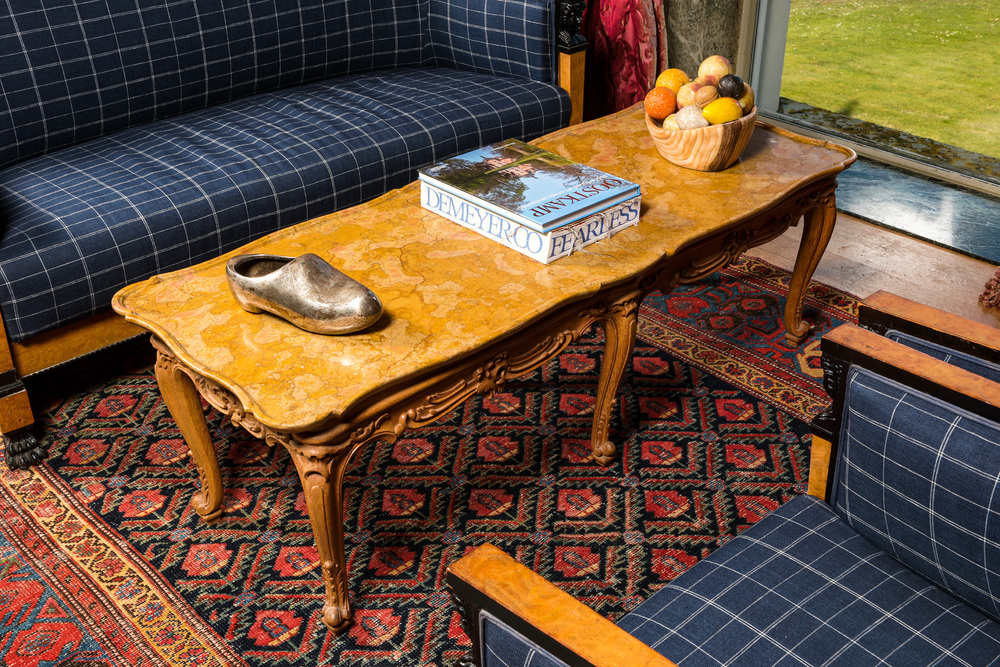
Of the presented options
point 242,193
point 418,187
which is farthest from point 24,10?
point 418,187

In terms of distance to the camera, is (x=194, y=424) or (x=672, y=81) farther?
(x=672, y=81)

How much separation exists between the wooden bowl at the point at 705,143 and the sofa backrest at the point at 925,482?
0.93 metres

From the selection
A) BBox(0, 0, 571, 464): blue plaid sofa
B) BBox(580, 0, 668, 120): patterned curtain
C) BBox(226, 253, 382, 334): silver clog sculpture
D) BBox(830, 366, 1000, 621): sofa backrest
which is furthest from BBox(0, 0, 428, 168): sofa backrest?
BBox(830, 366, 1000, 621): sofa backrest

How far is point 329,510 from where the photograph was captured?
5.24 feet

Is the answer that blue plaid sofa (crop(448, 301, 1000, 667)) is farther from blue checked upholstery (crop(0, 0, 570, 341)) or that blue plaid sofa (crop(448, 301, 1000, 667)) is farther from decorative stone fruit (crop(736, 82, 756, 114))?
blue checked upholstery (crop(0, 0, 570, 341))

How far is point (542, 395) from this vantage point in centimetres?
239

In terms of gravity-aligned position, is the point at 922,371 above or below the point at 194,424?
above

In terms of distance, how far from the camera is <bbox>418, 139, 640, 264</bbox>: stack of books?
186 centimetres

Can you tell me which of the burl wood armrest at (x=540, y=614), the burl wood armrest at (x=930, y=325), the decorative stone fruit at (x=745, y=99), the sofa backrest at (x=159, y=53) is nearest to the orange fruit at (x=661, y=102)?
the decorative stone fruit at (x=745, y=99)

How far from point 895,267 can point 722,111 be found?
3.87ft

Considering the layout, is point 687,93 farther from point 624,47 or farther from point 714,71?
point 624,47

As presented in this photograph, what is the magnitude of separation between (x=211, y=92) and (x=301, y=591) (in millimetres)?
1724

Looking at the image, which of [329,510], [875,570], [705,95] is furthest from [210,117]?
[875,570]

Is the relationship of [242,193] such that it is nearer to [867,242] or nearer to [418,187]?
[418,187]
